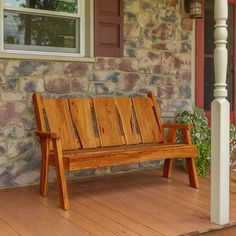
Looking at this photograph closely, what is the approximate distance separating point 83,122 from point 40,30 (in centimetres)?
106

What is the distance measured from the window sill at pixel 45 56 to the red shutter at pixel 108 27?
20 cm

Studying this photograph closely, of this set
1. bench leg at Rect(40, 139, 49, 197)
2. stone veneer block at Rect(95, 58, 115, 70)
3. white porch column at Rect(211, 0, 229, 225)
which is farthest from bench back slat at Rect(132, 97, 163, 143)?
white porch column at Rect(211, 0, 229, 225)

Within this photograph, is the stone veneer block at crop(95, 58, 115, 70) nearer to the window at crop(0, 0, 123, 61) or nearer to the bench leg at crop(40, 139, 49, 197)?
the window at crop(0, 0, 123, 61)

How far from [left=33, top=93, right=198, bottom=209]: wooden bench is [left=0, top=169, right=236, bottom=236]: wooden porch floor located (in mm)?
189

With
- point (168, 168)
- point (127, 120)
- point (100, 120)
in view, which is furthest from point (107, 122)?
point (168, 168)

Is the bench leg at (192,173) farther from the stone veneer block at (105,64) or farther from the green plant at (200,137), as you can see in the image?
the stone veneer block at (105,64)

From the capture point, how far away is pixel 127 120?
13.0 ft

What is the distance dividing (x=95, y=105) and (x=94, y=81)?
45 centimetres

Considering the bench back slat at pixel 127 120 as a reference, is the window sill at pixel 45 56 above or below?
above

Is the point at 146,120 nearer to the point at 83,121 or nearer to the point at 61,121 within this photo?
the point at 83,121

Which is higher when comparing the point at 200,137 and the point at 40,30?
the point at 40,30

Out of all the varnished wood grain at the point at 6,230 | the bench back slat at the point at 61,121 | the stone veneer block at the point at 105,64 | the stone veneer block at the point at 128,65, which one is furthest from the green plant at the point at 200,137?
the varnished wood grain at the point at 6,230

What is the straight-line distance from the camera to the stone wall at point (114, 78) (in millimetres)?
3762

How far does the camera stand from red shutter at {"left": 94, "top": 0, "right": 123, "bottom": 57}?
4.18 m
